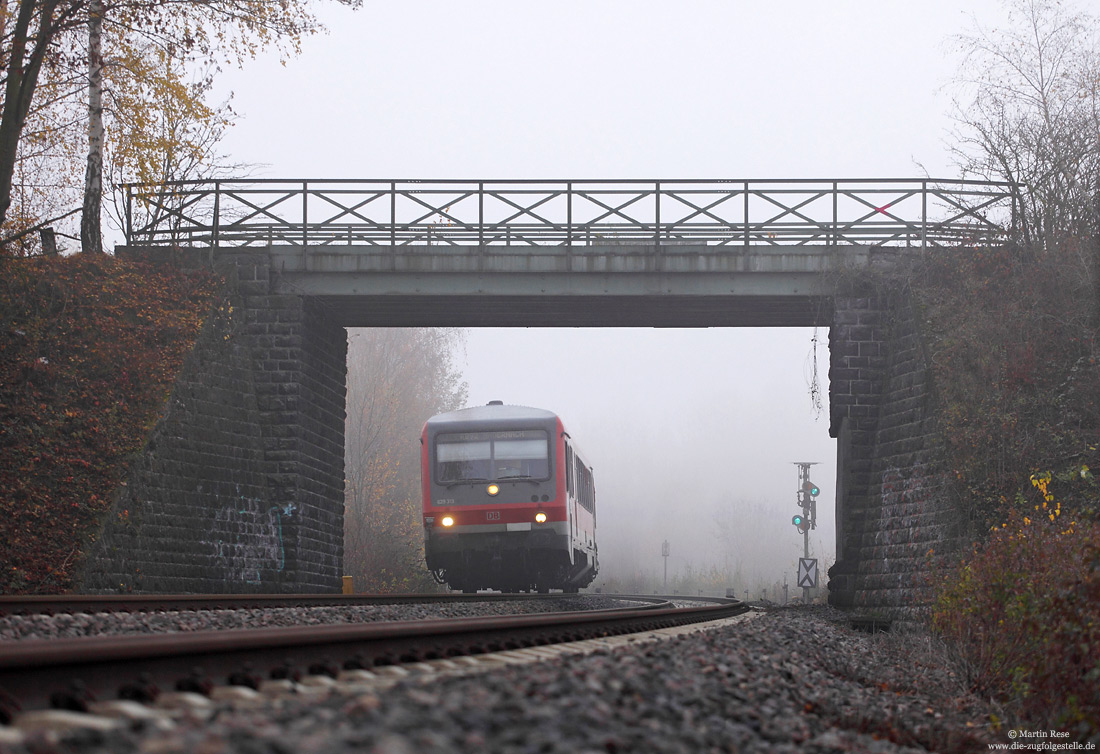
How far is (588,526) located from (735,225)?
8531 mm

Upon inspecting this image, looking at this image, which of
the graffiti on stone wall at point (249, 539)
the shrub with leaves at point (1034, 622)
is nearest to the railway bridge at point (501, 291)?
the graffiti on stone wall at point (249, 539)

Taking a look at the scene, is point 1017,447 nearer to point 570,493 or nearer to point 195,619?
point 570,493

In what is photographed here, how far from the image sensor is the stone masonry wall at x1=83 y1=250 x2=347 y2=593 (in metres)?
16.8

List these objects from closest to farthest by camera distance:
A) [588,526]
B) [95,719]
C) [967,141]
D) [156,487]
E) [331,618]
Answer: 1. [95,719]
2. [331,618]
3. [156,487]
4. [967,141]
5. [588,526]

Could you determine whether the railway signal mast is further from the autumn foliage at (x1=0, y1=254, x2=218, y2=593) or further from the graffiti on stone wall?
the autumn foliage at (x1=0, y1=254, x2=218, y2=593)

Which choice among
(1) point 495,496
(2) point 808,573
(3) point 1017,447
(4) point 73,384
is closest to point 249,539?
(4) point 73,384

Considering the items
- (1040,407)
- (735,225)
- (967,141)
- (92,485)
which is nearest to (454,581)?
(92,485)

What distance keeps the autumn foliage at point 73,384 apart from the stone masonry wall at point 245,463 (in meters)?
0.38

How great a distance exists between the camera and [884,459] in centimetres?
1947

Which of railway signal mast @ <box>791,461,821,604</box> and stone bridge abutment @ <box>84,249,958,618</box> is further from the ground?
stone bridge abutment @ <box>84,249,958,618</box>

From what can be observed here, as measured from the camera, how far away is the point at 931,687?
7227 mm

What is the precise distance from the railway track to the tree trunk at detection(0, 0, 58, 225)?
1375 cm

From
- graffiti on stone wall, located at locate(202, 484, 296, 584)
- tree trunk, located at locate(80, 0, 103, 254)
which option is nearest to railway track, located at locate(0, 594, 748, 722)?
graffiti on stone wall, located at locate(202, 484, 296, 584)

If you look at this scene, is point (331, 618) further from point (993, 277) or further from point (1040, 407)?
point (993, 277)
